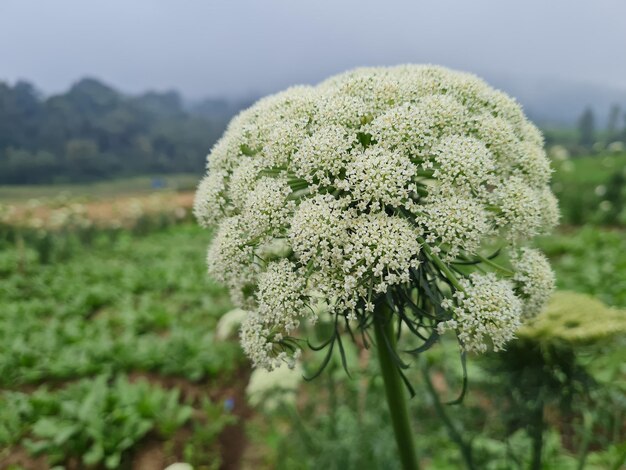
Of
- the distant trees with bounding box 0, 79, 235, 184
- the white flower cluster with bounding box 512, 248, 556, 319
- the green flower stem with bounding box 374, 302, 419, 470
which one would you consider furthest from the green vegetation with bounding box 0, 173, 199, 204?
the white flower cluster with bounding box 512, 248, 556, 319

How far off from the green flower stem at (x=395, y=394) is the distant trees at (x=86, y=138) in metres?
18.7

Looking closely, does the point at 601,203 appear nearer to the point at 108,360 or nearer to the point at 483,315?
the point at 108,360

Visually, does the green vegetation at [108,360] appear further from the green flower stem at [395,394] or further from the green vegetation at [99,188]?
the green vegetation at [99,188]

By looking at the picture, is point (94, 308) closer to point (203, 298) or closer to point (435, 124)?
point (203, 298)

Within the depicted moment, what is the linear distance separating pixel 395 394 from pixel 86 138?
33728 millimetres

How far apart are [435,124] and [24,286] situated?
1035 centimetres

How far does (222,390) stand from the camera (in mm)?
5730

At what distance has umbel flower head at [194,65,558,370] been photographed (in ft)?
4.72

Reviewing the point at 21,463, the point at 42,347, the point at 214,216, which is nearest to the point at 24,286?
the point at 42,347

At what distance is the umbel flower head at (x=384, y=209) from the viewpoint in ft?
4.72

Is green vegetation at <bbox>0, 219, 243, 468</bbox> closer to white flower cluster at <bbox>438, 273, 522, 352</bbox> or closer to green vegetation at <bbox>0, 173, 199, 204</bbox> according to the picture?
white flower cluster at <bbox>438, 273, 522, 352</bbox>

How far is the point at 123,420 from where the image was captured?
4.61 metres

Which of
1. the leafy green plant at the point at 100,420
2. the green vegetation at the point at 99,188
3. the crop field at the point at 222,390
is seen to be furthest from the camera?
the green vegetation at the point at 99,188

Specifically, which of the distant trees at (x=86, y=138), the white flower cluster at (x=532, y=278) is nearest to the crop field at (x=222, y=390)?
the white flower cluster at (x=532, y=278)
